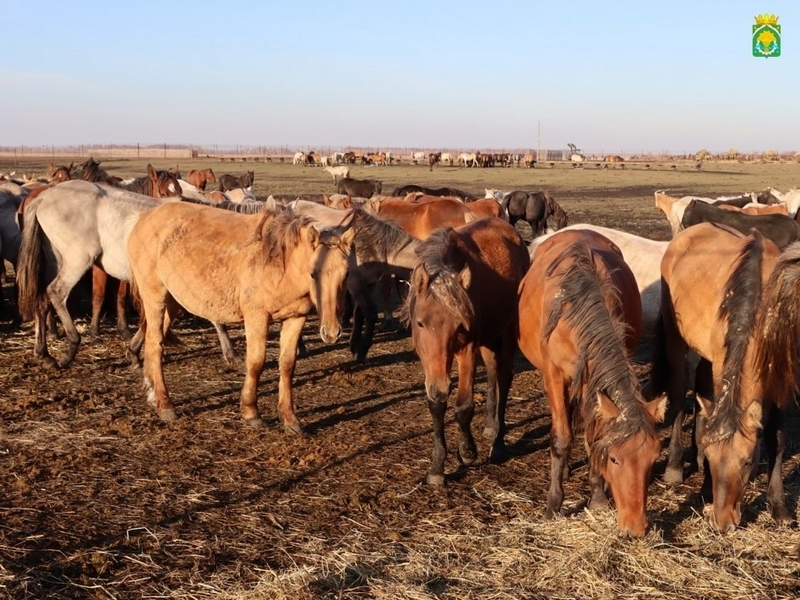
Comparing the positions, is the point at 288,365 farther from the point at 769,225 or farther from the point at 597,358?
the point at 769,225

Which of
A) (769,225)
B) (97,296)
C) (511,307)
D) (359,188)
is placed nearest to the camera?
(511,307)

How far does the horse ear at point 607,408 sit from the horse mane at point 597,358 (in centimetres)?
3

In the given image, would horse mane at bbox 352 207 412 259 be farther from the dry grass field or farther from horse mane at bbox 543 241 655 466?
horse mane at bbox 543 241 655 466

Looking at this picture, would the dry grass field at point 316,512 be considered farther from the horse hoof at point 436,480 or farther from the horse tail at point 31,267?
the horse tail at point 31,267

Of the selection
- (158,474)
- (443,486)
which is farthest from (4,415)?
(443,486)

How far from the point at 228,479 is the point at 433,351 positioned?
1.71m

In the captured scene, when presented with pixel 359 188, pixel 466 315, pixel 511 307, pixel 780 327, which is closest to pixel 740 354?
pixel 780 327

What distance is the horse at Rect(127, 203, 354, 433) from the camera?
619cm

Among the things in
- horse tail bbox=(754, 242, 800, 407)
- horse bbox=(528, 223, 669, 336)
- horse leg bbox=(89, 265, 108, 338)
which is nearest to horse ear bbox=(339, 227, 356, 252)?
horse bbox=(528, 223, 669, 336)

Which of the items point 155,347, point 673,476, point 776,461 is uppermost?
point 155,347

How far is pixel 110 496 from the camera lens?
5094 mm

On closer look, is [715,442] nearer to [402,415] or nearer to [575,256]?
[575,256]

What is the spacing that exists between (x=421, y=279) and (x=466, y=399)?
107 centimetres

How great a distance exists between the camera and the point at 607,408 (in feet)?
13.8
